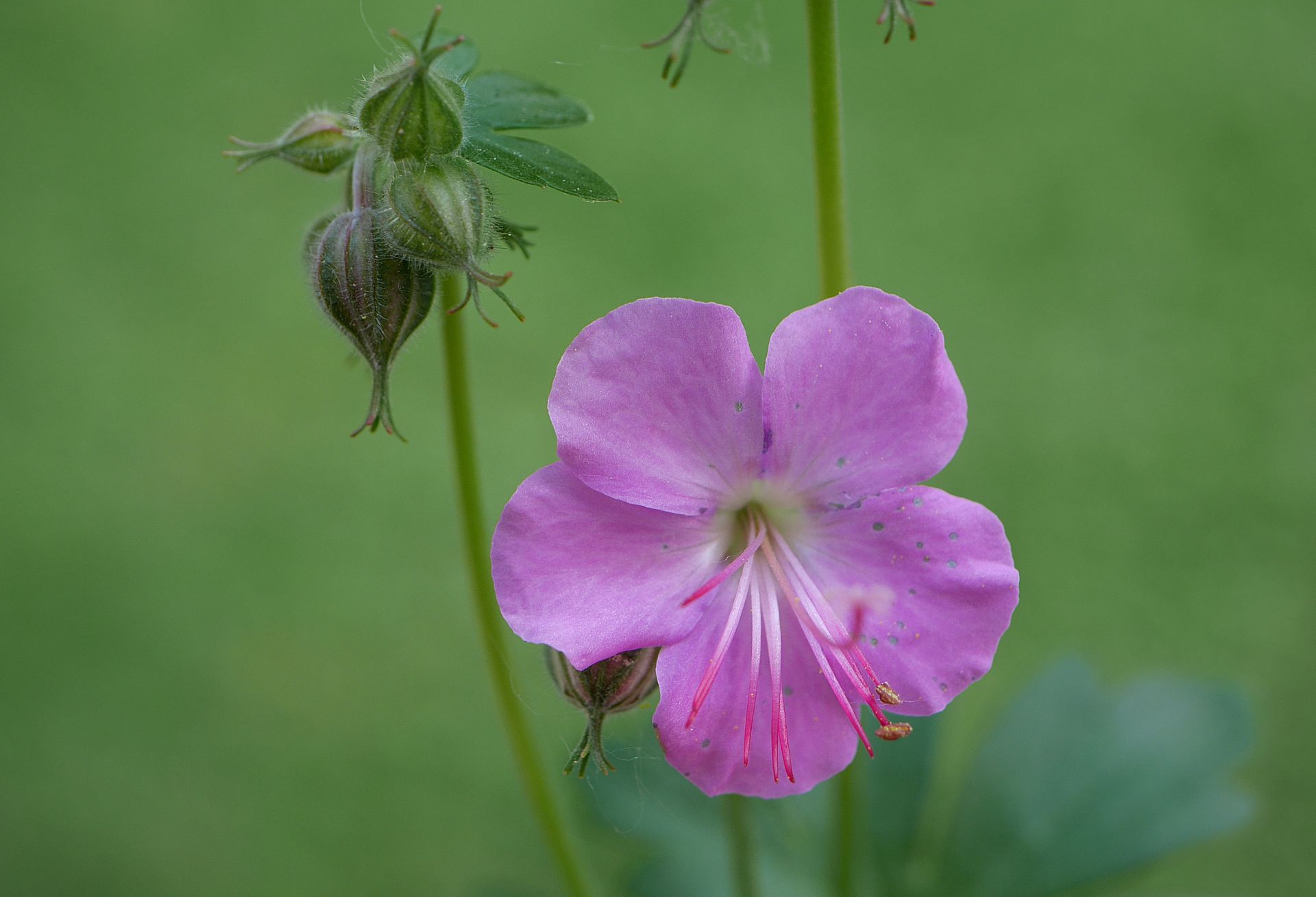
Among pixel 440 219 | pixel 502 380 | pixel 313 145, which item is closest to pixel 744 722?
pixel 440 219

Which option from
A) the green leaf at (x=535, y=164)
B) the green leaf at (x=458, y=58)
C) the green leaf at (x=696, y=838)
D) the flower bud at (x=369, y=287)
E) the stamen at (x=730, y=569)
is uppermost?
the green leaf at (x=458, y=58)

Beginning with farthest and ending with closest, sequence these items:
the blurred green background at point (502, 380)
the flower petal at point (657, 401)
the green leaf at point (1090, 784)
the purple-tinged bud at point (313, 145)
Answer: the blurred green background at point (502, 380), the green leaf at point (1090, 784), the purple-tinged bud at point (313, 145), the flower petal at point (657, 401)

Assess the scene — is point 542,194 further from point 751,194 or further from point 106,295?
point 106,295

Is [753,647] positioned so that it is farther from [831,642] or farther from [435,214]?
[435,214]

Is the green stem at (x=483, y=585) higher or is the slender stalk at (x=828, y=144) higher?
the slender stalk at (x=828, y=144)

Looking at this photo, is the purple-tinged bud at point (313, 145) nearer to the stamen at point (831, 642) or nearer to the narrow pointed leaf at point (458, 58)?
the narrow pointed leaf at point (458, 58)

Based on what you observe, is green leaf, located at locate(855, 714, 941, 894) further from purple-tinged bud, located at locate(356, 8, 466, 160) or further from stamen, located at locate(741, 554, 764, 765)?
purple-tinged bud, located at locate(356, 8, 466, 160)

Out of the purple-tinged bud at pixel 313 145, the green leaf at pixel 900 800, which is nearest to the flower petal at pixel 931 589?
the purple-tinged bud at pixel 313 145
